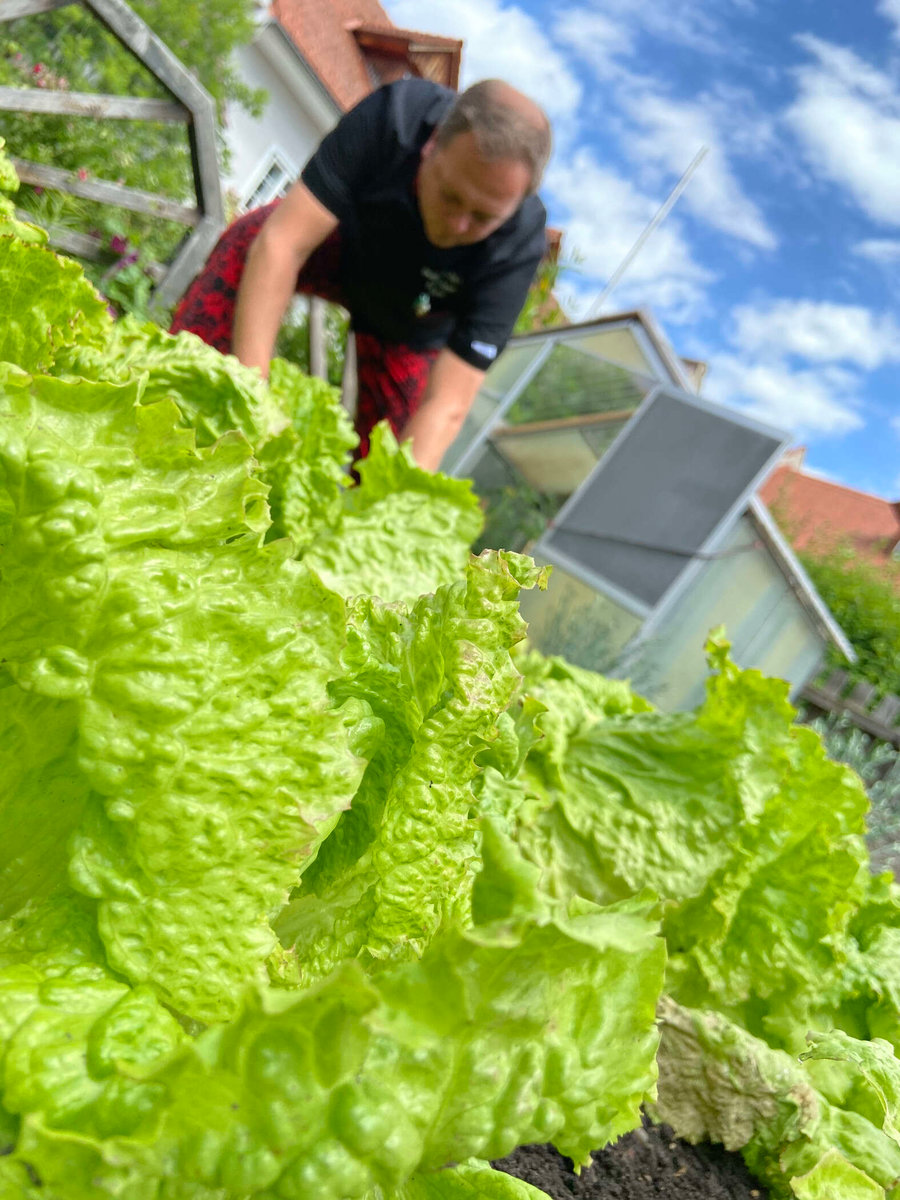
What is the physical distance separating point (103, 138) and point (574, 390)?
15.2ft

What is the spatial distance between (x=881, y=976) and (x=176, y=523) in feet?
4.86

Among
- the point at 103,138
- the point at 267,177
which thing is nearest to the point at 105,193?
the point at 103,138

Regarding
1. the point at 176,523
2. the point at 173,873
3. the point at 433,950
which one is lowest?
the point at 173,873

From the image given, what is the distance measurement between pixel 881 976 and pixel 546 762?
702 millimetres

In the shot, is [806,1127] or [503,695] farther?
[806,1127]

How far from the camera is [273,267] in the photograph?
2.53 metres

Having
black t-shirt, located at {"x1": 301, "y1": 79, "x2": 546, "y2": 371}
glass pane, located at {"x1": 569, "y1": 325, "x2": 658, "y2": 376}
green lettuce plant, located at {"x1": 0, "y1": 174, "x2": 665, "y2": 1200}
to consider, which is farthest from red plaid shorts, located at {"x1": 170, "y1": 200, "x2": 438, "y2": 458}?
glass pane, located at {"x1": 569, "y1": 325, "x2": 658, "y2": 376}

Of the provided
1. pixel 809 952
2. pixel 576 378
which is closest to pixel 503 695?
pixel 809 952

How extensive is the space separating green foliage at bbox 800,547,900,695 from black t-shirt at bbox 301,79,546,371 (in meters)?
7.81

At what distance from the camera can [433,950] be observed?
1.89 ft

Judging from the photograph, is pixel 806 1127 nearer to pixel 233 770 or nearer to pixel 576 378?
pixel 233 770

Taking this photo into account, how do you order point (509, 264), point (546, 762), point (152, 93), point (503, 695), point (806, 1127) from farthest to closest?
point (152, 93)
point (509, 264)
point (546, 762)
point (806, 1127)
point (503, 695)

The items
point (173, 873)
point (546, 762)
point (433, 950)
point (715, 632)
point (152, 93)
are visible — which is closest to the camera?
point (433, 950)

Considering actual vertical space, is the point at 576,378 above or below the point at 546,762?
above
